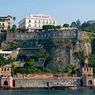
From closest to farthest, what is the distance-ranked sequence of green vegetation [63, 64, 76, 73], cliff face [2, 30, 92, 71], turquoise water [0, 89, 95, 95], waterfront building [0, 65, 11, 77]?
1. turquoise water [0, 89, 95, 95]
2. waterfront building [0, 65, 11, 77]
3. green vegetation [63, 64, 76, 73]
4. cliff face [2, 30, 92, 71]

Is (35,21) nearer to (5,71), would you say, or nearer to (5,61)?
(5,61)

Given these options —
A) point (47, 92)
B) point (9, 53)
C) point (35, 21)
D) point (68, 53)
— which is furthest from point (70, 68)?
point (35, 21)

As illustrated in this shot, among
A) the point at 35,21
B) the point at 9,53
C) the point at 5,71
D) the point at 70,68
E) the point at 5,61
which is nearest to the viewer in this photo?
the point at 5,71

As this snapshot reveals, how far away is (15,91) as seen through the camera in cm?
6919

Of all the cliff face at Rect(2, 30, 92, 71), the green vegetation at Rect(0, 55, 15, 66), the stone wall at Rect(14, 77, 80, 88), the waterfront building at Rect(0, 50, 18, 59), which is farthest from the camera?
the waterfront building at Rect(0, 50, 18, 59)

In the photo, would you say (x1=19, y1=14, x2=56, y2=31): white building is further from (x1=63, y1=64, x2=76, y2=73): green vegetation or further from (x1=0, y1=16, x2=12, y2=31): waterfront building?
(x1=63, y1=64, x2=76, y2=73): green vegetation

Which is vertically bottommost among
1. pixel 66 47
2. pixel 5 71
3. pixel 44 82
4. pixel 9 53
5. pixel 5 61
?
pixel 44 82

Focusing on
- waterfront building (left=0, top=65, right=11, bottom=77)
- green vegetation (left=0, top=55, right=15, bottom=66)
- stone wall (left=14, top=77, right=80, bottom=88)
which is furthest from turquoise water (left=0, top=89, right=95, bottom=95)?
green vegetation (left=0, top=55, right=15, bottom=66)

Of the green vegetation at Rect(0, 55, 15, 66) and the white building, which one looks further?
the white building

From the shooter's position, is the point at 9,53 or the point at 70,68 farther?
the point at 9,53

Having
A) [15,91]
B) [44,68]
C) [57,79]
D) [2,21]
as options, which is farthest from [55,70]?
[2,21]

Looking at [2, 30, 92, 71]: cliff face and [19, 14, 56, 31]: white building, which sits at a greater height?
[19, 14, 56, 31]: white building

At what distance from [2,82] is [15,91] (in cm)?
504

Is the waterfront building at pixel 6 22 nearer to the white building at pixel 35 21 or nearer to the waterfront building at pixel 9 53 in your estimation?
the white building at pixel 35 21
